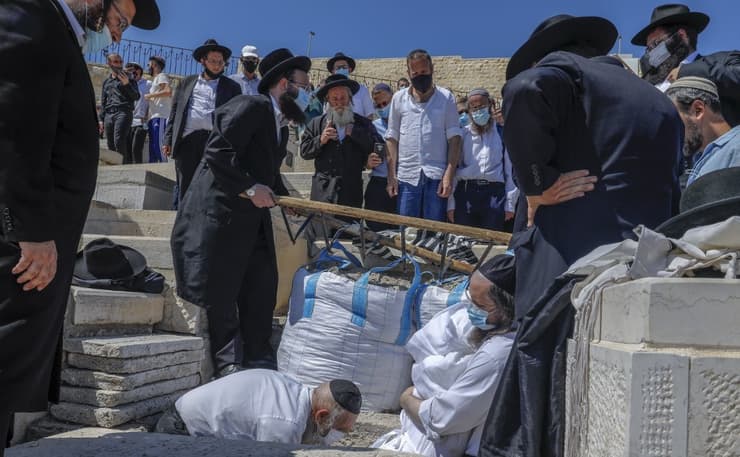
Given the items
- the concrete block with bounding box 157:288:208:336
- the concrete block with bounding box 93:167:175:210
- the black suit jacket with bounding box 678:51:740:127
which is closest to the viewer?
the black suit jacket with bounding box 678:51:740:127

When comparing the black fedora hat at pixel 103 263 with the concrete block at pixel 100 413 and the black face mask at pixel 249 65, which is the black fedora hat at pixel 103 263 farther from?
the black face mask at pixel 249 65

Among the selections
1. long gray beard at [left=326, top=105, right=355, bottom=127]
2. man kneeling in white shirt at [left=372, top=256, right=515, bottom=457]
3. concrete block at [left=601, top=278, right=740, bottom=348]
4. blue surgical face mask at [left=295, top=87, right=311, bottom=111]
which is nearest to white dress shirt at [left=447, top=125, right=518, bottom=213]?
long gray beard at [left=326, top=105, right=355, bottom=127]

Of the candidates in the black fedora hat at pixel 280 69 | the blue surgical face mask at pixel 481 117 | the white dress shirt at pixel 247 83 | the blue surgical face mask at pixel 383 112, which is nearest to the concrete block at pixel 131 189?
the white dress shirt at pixel 247 83

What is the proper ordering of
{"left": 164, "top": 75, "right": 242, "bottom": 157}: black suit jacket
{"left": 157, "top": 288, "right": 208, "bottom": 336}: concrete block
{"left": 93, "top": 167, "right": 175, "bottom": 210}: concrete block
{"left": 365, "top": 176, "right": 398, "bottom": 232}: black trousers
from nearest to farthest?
{"left": 157, "top": 288, "right": 208, "bottom": 336}: concrete block
{"left": 164, "top": 75, "right": 242, "bottom": 157}: black suit jacket
{"left": 365, "top": 176, "right": 398, "bottom": 232}: black trousers
{"left": 93, "top": 167, "right": 175, "bottom": 210}: concrete block

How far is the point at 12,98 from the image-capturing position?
199 centimetres

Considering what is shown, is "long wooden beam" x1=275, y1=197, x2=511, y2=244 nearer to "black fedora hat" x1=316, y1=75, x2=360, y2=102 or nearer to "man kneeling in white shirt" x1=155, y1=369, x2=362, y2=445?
"man kneeling in white shirt" x1=155, y1=369, x2=362, y2=445

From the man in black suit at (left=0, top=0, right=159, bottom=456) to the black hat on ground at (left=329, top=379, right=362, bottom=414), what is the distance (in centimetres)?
138

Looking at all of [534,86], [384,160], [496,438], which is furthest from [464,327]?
[384,160]

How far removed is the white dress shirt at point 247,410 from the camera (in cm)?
321

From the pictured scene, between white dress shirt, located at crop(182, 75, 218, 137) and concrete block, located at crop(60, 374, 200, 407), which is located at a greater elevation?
white dress shirt, located at crop(182, 75, 218, 137)

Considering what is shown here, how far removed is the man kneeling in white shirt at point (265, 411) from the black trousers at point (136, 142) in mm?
7996

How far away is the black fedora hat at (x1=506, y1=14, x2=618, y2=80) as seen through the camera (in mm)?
2824

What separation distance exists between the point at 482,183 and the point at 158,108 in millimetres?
5523

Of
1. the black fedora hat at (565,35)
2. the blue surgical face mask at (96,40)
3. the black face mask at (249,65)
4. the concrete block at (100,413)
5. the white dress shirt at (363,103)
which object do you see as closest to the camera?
the blue surgical face mask at (96,40)
